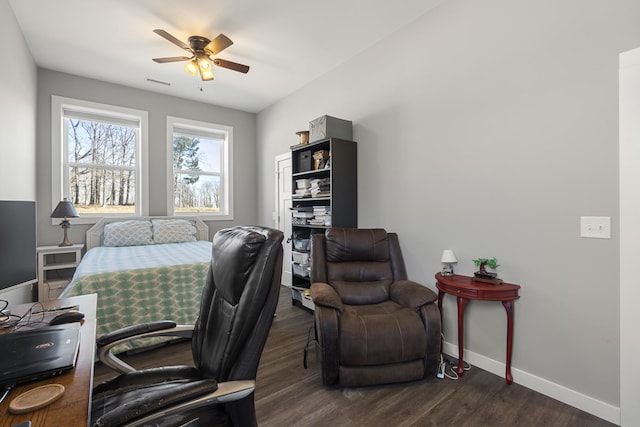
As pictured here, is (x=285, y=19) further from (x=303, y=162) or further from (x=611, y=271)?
(x=611, y=271)

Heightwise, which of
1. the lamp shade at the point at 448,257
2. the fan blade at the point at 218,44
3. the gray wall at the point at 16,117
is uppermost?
the fan blade at the point at 218,44

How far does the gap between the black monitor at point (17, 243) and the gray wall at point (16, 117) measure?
1530 millimetres

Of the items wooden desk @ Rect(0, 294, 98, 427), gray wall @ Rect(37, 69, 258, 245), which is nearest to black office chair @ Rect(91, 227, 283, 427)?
wooden desk @ Rect(0, 294, 98, 427)

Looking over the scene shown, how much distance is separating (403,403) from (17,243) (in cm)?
221

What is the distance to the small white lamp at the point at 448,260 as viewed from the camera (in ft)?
7.46

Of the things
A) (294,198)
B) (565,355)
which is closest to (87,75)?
(294,198)

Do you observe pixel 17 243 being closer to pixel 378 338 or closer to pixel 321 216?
pixel 378 338

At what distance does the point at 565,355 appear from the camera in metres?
1.84

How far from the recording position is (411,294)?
2.18 meters

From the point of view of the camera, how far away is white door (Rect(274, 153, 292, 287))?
4492mm

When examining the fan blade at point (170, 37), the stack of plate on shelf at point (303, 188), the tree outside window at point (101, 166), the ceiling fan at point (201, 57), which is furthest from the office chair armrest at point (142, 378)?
the tree outside window at point (101, 166)

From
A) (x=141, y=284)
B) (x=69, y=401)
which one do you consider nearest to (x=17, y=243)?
(x=69, y=401)

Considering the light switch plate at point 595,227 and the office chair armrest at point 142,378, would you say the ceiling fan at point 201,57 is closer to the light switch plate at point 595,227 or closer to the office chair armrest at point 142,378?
the office chair armrest at point 142,378

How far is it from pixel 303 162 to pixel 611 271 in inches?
114
